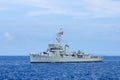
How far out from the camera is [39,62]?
628 ft

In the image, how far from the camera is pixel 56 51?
183m

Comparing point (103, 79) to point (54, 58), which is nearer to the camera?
point (103, 79)

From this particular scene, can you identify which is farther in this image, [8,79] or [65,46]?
[65,46]

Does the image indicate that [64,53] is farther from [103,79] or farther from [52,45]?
[103,79]

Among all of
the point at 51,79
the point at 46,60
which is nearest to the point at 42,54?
the point at 46,60

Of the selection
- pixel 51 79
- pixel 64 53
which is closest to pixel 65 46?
pixel 64 53

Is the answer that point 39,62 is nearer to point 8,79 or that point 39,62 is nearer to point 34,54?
point 34,54

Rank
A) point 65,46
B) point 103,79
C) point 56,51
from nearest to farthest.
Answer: point 103,79 → point 56,51 → point 65,46

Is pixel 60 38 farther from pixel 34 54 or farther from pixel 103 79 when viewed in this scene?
pixel 103 79

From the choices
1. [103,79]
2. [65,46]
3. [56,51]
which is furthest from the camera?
[65,46]

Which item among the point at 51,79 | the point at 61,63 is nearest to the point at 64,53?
the point at 61,63

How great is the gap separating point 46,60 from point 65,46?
1322 centimetres

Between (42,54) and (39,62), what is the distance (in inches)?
214

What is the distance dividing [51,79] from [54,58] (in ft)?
272
